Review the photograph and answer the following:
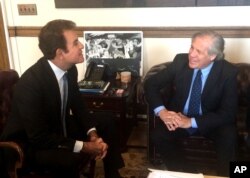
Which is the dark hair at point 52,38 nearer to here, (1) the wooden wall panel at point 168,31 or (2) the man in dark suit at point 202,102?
(2) the man in dark suit at point 202,102

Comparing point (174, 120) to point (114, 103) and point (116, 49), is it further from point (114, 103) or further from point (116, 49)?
point (116, 49)

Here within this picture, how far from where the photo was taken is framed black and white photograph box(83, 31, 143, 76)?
2820 millimetres

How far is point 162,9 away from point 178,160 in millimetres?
1352

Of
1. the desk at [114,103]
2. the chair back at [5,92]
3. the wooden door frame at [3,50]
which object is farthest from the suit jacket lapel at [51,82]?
the wooden door frame at [3,50]

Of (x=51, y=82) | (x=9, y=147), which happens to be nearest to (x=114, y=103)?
(x=51, y=82)

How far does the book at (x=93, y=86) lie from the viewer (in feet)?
8.23

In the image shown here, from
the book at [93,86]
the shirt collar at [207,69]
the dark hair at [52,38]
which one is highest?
the dark hair at [52,38]

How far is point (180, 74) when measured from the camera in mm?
2236

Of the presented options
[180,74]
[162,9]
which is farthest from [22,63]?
[180,74]

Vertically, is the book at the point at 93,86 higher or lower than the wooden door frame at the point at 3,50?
lower

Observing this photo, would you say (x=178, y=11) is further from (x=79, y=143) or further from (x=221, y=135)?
(x=79, y=143)

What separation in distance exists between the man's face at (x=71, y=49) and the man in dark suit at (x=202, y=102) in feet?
2.20

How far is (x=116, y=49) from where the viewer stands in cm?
285

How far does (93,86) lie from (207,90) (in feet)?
3.09
